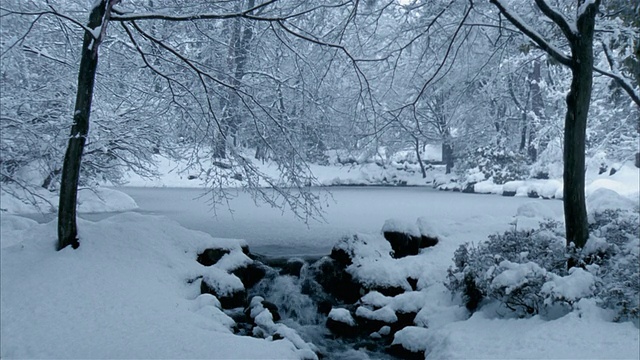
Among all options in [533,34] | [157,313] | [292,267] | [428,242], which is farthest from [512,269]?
[292,267]

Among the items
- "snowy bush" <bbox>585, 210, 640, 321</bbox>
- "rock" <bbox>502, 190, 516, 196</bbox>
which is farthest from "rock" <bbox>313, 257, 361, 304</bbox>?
"rock" <bbox>502, 190, 516, 196</bbox>

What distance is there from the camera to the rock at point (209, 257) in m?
8.99

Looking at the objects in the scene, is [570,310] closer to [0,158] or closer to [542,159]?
[0,158]

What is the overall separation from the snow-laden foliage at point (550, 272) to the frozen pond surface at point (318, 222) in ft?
9.63

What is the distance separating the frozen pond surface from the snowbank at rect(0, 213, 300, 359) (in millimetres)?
2582

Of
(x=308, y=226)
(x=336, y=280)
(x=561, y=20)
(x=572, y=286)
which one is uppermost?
(x=561, y=20)

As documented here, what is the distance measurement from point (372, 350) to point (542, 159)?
26.0 meters

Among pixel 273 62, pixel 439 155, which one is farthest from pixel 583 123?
pixel 439 155

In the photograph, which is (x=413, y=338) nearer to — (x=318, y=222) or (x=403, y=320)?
(x=403, y=320)

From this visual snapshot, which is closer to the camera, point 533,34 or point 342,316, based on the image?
point 533,34

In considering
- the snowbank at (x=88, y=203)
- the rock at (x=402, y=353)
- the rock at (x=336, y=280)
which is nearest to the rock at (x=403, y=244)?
the rock at (x=336, y=280)

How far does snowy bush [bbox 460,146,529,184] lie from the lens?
99.0ft

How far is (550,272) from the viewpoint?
6391 millimetres

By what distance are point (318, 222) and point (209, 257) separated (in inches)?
354
